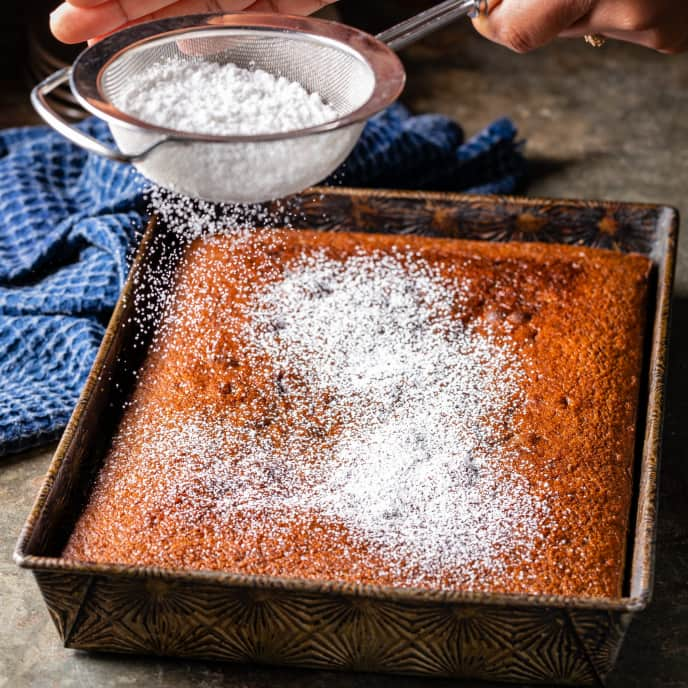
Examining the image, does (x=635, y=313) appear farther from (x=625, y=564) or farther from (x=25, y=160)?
(x=25, y=160)

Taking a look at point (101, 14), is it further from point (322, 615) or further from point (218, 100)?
point (322, 615)

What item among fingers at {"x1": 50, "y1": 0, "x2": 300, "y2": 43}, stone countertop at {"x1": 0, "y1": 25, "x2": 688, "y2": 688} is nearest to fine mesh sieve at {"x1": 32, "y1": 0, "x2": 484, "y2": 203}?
fingers at {"x1": 50, "y1": 0, "x2": 300, "y2": 43}

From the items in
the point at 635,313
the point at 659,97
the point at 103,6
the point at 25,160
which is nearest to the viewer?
the point at 103,6

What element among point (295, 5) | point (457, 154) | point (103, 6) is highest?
point (103, 6)

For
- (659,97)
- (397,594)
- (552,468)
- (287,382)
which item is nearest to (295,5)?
(287,382)

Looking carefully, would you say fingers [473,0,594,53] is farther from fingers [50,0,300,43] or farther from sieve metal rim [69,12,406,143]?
fingers [50,0,300,43]

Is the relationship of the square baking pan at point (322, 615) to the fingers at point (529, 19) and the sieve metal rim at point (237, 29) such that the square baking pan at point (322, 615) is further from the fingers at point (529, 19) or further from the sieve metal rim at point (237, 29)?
the fingers at point (529, 19)
